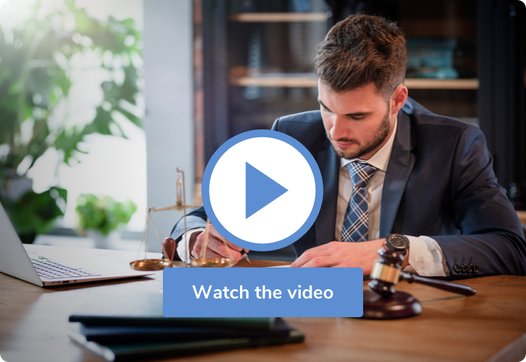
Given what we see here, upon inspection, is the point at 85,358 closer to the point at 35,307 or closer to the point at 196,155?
the point at 35,307

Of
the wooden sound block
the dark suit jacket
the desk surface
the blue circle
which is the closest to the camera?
the desk surface

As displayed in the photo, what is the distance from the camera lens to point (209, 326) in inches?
24.7

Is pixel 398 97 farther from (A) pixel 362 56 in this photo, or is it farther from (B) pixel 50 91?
(B) pixel 50 91

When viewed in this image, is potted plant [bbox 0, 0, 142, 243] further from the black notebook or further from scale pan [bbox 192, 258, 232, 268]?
the black notebook

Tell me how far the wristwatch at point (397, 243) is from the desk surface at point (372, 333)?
0.11 metres

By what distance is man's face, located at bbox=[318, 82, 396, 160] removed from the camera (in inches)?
50.8

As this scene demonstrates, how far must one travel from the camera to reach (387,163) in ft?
4.77

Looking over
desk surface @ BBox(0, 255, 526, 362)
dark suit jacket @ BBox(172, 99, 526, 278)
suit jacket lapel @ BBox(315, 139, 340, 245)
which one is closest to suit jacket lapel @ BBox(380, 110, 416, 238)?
dark suit jacket @ BBox(172, 99, 526, 278)

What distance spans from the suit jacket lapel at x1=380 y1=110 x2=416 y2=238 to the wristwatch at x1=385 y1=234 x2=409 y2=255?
278 mm

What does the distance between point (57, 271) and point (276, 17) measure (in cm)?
187

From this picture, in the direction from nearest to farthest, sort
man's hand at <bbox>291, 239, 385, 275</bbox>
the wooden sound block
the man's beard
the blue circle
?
the wooden sound block
the blue circle
man's hand at <bbox>291, 239, 385, 275</bbox>
the man's beard

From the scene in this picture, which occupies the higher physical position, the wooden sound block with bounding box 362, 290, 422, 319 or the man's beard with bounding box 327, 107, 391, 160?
the man's beard with bounding box 327, 107, 391, 160

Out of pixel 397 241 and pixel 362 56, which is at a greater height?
pixel 362 56

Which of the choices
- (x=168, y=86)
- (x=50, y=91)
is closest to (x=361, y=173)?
(x=168, y=86)
